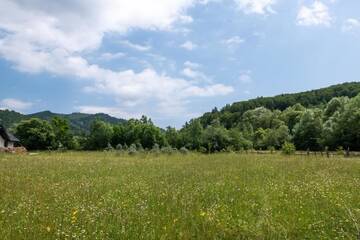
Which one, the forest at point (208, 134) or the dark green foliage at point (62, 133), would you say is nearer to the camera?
the forest at point (208, 134)

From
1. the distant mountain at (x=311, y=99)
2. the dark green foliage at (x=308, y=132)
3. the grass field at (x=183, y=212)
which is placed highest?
the distant mountain at (x=311, y=99)

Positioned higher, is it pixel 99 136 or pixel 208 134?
pixel 99 136

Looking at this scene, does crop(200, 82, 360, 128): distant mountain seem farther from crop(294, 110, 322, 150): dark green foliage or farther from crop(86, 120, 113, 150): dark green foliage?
crop(86, 120, 113, 150): dark green foliage

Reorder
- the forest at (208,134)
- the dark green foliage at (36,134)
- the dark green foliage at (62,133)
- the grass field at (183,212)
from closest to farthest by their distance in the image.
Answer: the grass field at (183,212) → the forest at (208,134) → the dark green foliage at (36,134) → the dark green foliage at (62,133)

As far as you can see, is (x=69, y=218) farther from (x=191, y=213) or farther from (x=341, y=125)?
(x=341, y=125)

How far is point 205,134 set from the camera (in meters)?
98.2

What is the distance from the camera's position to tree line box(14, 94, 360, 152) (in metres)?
83.9

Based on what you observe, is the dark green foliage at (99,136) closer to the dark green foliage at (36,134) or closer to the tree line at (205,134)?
the tree line at (205,134)


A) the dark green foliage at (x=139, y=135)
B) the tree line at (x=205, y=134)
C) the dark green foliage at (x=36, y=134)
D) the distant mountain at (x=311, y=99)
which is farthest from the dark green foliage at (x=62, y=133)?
the distant mountain at (x=311, y=99)

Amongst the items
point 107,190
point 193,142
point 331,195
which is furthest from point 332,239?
point 193,142

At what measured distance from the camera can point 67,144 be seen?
381 feet

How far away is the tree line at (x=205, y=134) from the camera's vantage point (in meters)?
83.9

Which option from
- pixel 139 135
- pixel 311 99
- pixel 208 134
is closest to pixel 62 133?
pixel 139 135

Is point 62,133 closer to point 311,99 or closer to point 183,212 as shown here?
point 311,99
